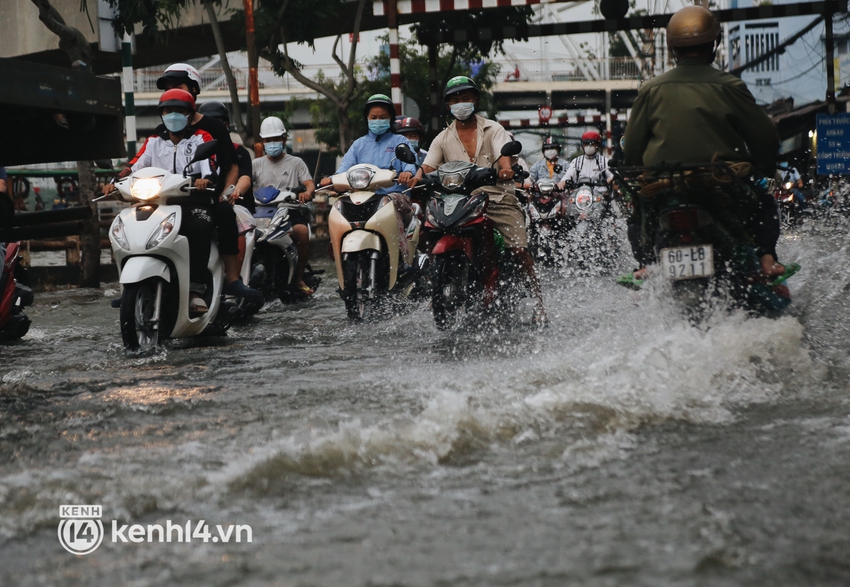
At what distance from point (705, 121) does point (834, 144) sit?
19.7 m

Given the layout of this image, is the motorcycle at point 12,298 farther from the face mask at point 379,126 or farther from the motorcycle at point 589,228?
the motorcycle at point 589,228

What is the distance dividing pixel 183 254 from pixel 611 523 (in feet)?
15.7

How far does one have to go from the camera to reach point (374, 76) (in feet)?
138

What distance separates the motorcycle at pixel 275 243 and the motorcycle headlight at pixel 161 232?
2.70 meters

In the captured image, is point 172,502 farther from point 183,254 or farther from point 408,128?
point 408,128

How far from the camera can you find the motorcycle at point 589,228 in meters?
13.6

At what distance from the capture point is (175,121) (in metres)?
7.89

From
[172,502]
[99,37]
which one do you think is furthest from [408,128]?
[99,37]

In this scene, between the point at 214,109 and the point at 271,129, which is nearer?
the point at 214,109

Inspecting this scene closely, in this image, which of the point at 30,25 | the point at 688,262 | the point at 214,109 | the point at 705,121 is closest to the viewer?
the point at 688,262

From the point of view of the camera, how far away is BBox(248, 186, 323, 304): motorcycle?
1026cm

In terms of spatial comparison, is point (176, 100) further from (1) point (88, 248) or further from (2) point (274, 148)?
(1) point (88, 248)

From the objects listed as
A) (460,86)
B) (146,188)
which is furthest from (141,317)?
(460,86)

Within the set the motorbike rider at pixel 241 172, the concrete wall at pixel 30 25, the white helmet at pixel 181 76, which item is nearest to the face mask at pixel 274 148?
the motorbike rider at pixel 241 172
